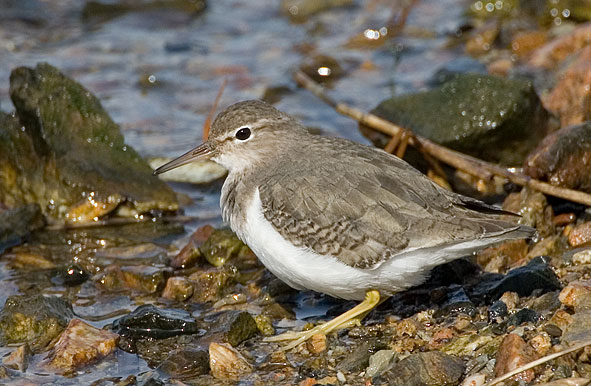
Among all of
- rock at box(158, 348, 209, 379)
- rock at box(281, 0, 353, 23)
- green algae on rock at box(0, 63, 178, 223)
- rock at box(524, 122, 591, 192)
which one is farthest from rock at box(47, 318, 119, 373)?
rock at box(281, 0, 353, 23)

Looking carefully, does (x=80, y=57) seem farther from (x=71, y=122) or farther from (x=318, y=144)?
(x=318, y=144)

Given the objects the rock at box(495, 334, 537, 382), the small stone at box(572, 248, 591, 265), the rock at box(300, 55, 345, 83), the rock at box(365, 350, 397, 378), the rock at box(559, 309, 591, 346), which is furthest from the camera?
the rock at box(300, 55, 345, 83)

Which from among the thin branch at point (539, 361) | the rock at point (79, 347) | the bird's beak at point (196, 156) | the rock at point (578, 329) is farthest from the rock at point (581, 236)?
the rock at point (79, 347)

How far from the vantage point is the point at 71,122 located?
29.2ft

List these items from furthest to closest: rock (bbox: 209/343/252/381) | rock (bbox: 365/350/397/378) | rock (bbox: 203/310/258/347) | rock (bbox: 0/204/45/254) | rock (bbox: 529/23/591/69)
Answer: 1. rock (bbox: 529/23/591/69)
2. rock (bbox: 0/204/45/254)
3. rock (bbox: 203/310/258/347)
4. rock (bbox: 209/343/252/381)
5. rock (bbox: 365/350/397/378)

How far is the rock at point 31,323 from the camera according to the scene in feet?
21.0

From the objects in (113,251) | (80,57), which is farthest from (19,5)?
(113,251)

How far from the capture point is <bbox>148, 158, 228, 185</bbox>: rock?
9.48 m

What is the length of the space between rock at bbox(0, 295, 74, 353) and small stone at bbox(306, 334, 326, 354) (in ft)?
6.05

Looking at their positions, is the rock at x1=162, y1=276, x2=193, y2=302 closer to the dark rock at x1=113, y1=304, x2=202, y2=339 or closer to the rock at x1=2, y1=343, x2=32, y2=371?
the dark rock at x1=113, y1=304, x2=202, y2=339

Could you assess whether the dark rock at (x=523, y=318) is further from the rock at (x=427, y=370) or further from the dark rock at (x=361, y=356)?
the dark rock at (x=361, y=356)

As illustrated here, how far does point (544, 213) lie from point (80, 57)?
325 inches

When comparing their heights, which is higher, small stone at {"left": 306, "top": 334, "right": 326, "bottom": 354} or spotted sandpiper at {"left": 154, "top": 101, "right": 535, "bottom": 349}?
spotted sandpiper at {"left": 154, "top": 101, "right": 535, "bottom": 349}

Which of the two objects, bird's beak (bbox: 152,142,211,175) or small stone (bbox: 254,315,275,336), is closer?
small stone (bbox: 254,315,275,336)
